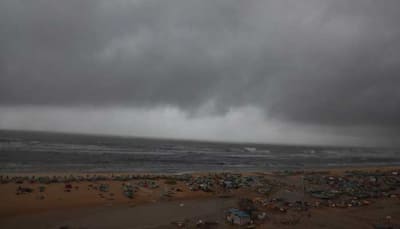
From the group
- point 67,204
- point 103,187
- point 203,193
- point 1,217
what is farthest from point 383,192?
point 1,217

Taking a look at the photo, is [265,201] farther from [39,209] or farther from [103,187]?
[39,209]

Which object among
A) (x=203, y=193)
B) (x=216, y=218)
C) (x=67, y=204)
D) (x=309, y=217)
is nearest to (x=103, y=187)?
(x=67, y=204)

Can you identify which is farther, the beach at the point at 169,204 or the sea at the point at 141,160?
the sea at the point at 141,160

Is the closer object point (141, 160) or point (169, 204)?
point (169, 204)

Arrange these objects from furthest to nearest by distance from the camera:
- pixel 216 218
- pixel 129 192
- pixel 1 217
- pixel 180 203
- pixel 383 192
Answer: pixel 383 192 → pixel 129 192 → pixel 180 203 → pixel 216 218 → pixel 1 217

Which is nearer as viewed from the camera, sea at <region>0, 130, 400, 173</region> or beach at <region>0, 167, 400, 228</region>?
beach at <region>0, 167, 400, 228</region>

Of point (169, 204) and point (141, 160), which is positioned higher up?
point (169, 204)

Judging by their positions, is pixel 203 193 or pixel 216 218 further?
pixel 203 193

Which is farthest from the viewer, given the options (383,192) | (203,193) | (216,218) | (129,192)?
(383,192)
